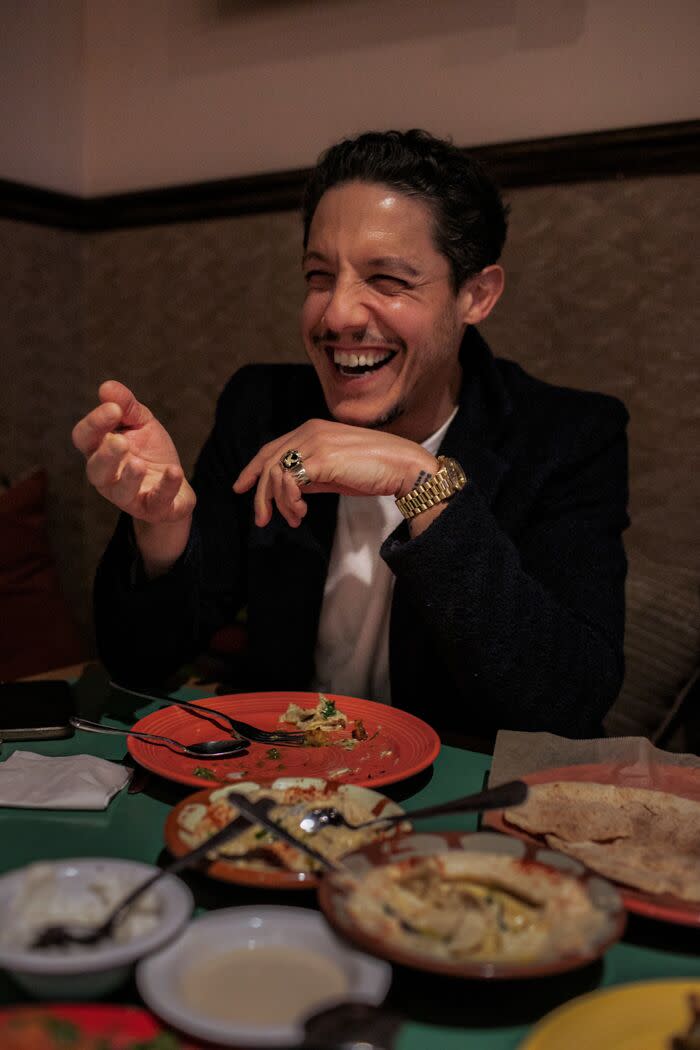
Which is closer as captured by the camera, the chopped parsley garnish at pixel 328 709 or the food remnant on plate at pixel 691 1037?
the food remnant on plate at pixel 691 1037

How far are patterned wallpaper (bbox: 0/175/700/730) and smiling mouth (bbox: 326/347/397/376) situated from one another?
0.89 metres

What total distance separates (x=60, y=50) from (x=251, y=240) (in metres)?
1.00

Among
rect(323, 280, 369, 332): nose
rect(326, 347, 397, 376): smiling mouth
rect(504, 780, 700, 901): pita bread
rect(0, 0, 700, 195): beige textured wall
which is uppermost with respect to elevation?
rect(0, 0, 700, 195): beige textured wall

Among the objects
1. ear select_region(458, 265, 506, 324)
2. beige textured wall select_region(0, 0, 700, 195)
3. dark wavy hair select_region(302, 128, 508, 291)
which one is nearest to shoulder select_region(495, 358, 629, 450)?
ear select_region(458, 265, 506, 324)

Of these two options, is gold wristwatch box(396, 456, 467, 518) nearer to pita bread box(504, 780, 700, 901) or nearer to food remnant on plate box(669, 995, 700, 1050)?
pita bread box(504, 780, 700, 901)

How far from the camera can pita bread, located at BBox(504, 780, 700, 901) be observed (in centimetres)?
81

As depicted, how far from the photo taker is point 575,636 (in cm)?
141

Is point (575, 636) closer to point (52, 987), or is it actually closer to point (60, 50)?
point (52, 987)

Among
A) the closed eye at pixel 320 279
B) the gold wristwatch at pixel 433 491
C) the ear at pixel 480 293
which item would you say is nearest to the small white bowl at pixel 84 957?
the gold wristwatch at pixel 433 491

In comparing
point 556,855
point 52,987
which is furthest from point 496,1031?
point 52,987

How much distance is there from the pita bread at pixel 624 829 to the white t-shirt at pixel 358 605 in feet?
2.53

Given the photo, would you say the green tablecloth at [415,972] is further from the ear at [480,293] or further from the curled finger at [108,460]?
the ear at [480,293]

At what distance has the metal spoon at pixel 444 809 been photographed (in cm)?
84

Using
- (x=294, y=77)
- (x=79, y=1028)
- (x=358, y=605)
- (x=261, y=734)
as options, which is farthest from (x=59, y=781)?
(x=294, y=77)
